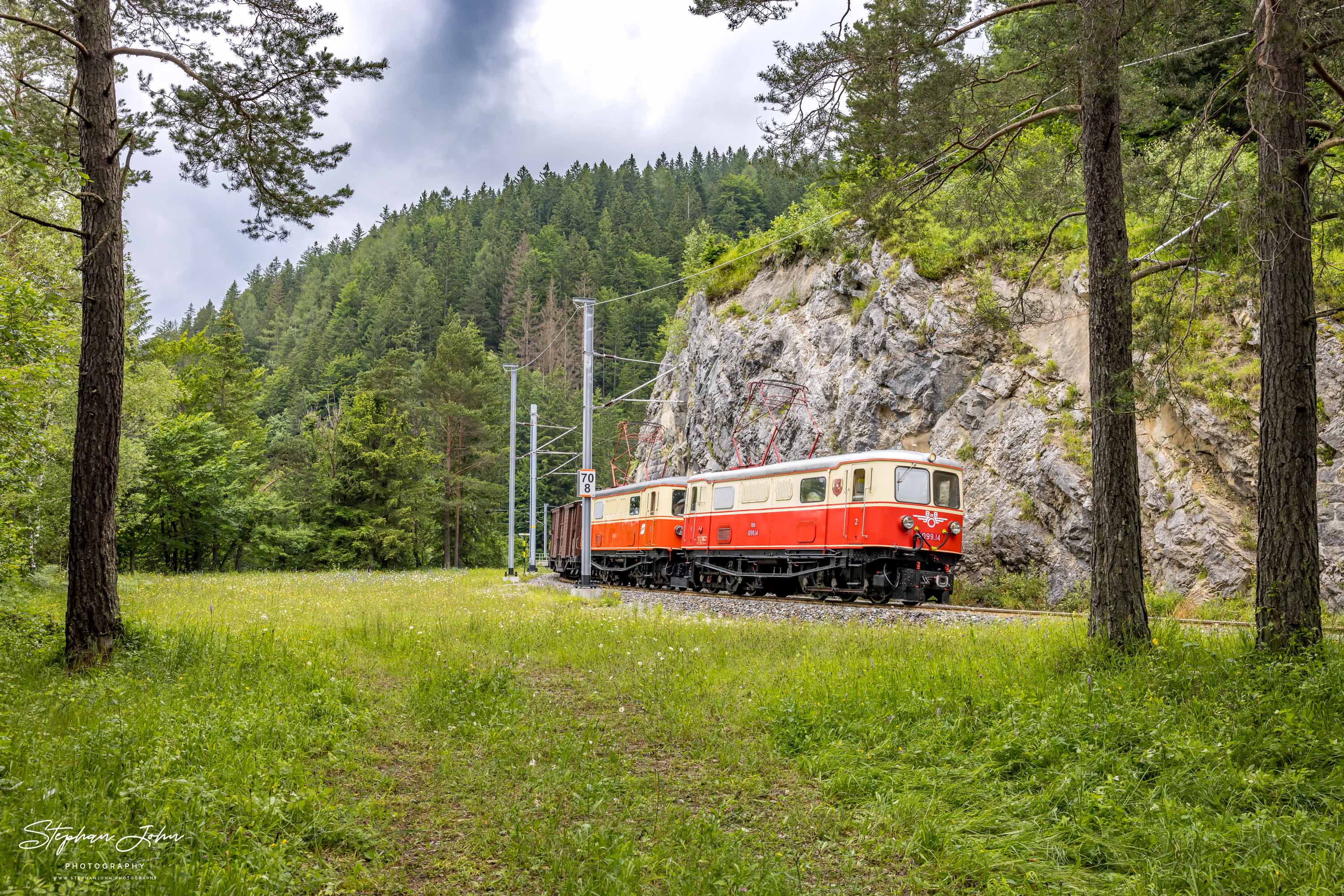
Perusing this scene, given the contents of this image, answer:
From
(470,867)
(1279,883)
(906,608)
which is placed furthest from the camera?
(906,608)

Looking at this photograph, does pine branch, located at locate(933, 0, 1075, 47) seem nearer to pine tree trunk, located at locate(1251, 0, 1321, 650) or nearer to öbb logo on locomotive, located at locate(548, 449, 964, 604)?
pine tree trunk, located at locate(1251, 0, 1321, 650)

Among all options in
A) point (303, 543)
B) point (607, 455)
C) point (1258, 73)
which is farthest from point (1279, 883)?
point (607, 455)

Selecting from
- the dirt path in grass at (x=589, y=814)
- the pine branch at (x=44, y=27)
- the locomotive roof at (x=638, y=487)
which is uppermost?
the pine branch at (x=44, y=27)

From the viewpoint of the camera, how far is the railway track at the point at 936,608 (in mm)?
10539

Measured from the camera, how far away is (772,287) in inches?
1294

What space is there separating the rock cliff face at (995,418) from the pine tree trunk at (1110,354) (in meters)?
1.14

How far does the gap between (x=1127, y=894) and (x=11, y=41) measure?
1694cm

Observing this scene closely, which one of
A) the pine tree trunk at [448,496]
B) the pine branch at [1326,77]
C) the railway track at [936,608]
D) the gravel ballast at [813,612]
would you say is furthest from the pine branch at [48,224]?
the pine tree trunk at [448,496]

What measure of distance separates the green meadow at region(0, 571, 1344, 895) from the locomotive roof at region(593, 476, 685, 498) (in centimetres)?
1461

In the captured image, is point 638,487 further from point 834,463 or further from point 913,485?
point 913,485

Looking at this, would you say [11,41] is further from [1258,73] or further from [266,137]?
[1258,73]

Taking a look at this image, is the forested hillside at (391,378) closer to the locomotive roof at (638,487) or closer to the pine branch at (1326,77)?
the pine branch at (1326,77)

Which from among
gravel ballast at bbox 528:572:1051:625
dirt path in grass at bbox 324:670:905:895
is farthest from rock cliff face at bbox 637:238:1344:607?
dirt path in grass at bbox 324:670:905:895

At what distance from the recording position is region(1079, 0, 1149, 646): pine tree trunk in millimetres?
7598
